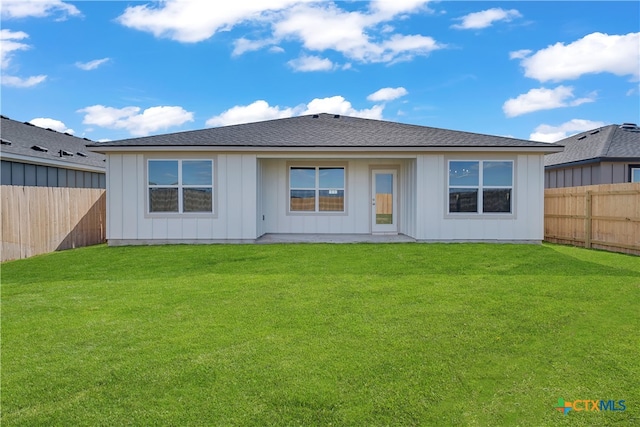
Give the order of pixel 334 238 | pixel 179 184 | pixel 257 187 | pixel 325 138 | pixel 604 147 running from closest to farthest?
1. pixel 179 184
2. pixel 257 187
3. pixel 334 238
4. pixel 325 138
5. pixel 604 147

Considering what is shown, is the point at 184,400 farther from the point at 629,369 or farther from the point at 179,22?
the point at 179,22

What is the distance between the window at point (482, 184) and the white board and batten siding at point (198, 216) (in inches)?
220

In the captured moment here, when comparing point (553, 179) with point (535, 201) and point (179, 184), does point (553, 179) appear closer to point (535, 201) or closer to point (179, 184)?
point (535, 201)

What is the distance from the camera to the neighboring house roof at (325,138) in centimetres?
1105

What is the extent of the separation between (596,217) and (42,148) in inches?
676

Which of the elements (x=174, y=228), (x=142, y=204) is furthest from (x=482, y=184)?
(x=142, y=204)

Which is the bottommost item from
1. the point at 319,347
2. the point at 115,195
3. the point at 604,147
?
the point at 319,347

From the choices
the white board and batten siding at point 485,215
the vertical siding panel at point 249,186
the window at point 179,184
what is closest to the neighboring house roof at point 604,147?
the white board and batten siding at point 485,215

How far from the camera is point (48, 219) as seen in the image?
10773 millimetres

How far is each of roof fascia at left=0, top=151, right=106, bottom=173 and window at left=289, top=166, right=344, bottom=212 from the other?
7.88 m

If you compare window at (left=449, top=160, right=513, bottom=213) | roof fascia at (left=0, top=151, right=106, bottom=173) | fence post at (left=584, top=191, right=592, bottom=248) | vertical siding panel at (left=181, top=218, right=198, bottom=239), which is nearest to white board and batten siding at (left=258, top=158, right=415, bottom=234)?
window at (left=449, top=160, right=513, bottom=213)

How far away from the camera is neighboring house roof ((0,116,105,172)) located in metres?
12.2

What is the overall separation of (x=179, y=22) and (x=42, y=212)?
6.19 m

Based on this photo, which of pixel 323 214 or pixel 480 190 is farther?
pixel 323 214
